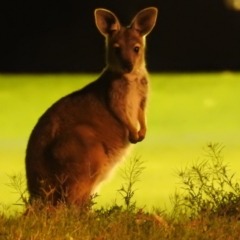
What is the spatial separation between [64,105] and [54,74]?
1192 mm

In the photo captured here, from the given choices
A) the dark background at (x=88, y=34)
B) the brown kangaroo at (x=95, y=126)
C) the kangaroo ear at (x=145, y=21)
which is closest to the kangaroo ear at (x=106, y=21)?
the brown kangaroo at (x=95, y=126)

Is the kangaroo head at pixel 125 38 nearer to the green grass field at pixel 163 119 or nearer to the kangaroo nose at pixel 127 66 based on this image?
the kangaroo nose at pixel 127 66

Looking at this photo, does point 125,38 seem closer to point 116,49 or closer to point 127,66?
point 116,49

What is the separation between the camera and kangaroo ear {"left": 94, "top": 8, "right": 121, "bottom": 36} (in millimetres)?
5773

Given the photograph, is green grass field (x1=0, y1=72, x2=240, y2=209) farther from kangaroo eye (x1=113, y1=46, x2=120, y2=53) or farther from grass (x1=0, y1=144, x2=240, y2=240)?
kangaroo eye (x1=113, y1=46, x2=120, y2=53)

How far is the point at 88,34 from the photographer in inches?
266

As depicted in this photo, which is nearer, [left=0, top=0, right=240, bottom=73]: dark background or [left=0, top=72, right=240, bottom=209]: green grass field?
[left=0, top=72, right=240, bottom=209]: green grass field

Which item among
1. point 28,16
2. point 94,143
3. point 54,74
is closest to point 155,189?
point 94,143

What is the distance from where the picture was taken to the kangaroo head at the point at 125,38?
224 inches

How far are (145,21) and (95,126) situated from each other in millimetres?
882

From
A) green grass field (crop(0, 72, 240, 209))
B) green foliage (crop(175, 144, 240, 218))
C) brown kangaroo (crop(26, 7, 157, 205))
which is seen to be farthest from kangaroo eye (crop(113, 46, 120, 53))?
green foliage (crop(175, 144, 240, 218))

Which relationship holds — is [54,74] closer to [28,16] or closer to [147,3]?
[28,16]

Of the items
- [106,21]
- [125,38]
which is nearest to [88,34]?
[106,21]

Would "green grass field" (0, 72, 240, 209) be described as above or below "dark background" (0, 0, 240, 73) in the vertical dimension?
below
